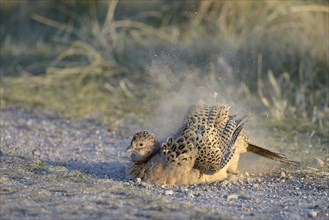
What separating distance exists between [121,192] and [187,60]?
141 inches

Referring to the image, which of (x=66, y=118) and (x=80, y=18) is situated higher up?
(x=80, y=18)

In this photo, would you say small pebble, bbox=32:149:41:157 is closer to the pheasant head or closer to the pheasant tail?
the pheasant head

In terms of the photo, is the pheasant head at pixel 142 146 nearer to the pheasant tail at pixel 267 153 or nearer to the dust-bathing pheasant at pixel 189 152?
the dust-bathing pheasant at pixel 189 152

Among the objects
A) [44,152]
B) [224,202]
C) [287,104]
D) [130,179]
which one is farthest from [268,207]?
[287,104]

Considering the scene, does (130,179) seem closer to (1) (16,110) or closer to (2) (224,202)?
(2) (224,202)

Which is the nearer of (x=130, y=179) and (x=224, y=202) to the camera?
(x=224, y=202)

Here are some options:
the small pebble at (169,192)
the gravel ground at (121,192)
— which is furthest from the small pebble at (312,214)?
the small pebble at (169,192)

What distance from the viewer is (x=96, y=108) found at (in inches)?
332

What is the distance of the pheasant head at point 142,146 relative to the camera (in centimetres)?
516

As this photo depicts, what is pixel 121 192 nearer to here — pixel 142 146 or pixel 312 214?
pixel 142 146

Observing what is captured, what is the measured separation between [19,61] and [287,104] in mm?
4155

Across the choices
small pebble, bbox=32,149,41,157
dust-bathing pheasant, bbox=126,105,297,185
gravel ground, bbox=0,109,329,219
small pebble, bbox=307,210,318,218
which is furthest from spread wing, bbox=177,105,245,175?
small pebble, bbox=32,149,41,157

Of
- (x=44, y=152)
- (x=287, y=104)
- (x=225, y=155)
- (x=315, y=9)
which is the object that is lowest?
(x=44, y=152)

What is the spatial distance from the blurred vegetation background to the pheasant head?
5.78ft
